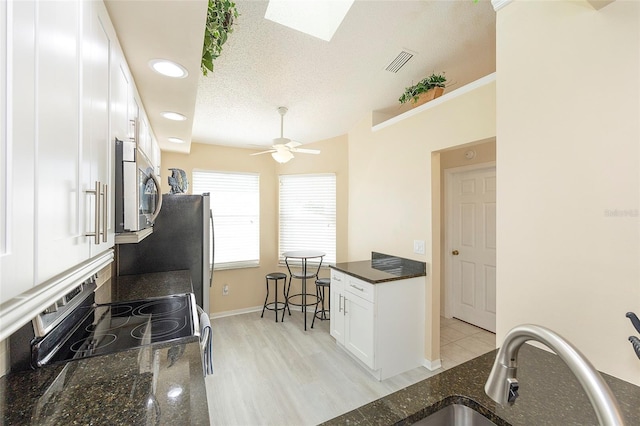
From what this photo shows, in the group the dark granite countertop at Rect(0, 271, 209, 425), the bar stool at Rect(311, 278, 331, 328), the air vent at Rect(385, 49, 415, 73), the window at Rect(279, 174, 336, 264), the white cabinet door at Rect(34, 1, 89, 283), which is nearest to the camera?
the white cabinet door at Rect(34, 1, 89, 283)

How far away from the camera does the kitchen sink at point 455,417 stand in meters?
0.82

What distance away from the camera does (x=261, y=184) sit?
4312mm

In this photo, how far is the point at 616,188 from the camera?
3.43ft

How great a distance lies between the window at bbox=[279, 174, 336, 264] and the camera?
13.4 ft

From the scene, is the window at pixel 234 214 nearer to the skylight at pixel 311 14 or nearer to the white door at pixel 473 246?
the skylight at pixel 311 14

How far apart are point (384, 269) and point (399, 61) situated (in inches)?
81.4

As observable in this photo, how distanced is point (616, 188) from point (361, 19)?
1.85 meters

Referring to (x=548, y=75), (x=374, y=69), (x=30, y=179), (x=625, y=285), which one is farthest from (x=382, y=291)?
(x=30, y=179)

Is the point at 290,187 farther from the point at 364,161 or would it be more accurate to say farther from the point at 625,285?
the point at 625,285

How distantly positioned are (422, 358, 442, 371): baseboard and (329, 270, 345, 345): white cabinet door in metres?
0.84

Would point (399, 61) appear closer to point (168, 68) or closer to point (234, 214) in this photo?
point (168, 68)

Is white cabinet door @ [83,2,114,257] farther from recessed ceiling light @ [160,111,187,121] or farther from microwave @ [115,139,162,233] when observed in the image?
recessed ceiling light @ [160,111,187,121]

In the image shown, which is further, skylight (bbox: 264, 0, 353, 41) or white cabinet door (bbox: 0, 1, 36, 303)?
skylight (bbox: 264, 0, 353, 41)

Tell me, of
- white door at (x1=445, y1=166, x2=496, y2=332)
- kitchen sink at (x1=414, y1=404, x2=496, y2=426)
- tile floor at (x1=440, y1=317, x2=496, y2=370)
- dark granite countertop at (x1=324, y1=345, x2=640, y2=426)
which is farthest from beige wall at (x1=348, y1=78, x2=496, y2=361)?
kitchen sink at (x1=414, y1=404, x2=496, y2=426)
